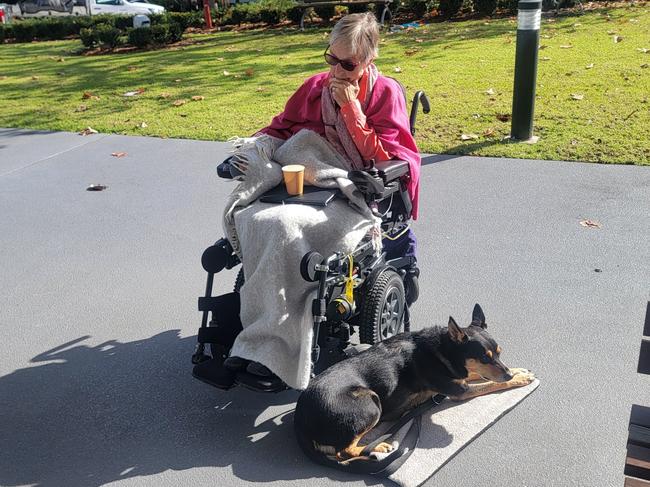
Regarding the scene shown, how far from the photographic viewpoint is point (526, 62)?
6512mm

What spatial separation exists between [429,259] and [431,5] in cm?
991

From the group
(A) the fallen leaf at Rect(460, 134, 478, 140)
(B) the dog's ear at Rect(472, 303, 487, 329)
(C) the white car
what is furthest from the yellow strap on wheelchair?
(C) the white car

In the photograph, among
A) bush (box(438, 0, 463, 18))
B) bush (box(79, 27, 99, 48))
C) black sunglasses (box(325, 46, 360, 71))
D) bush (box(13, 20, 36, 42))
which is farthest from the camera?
bush (box(13, 20, 36, 42))

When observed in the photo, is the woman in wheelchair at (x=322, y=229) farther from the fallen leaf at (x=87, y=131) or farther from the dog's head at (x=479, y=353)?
the fallen leaf at (x=87, y=131)

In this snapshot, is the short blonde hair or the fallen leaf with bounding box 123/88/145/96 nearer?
the short blonde hair

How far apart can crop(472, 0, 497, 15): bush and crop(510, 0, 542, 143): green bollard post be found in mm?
6542

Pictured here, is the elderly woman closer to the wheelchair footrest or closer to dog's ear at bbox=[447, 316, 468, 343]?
the wheelchair footrest

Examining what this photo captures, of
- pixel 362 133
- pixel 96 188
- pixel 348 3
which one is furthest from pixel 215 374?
pixel 348 3

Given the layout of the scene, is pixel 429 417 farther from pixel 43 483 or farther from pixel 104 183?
pixel 104 183

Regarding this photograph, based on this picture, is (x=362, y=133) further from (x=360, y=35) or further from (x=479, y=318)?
(x=479, y=318)

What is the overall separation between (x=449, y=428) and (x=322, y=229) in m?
1.01

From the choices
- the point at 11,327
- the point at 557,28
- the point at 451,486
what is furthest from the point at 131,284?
the point at 557,28

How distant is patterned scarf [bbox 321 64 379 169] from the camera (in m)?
3.56

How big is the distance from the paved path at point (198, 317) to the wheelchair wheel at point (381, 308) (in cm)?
46
